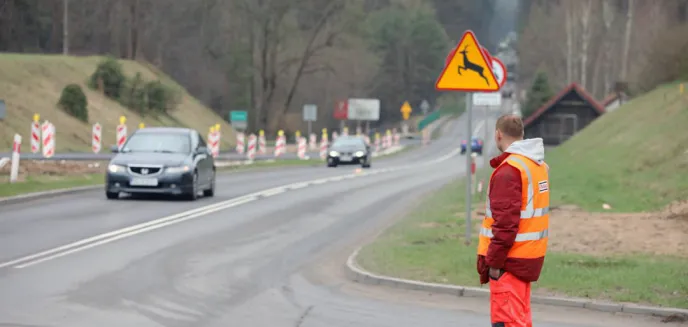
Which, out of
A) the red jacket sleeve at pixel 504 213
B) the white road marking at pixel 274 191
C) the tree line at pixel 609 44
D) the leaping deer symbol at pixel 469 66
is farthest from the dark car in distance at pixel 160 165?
the tree line at pixel 609 44

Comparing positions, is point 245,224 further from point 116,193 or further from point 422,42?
point 422,42

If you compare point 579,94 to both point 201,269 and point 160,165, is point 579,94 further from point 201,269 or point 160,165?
point 201,269

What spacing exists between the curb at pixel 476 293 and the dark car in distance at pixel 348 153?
3601 centimetres

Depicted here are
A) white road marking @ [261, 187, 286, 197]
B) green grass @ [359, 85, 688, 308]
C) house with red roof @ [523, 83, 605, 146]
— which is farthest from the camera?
house with red roof @ [523, 83, 605, 146]

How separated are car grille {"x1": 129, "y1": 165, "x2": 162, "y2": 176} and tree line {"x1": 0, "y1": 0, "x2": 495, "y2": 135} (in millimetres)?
47215

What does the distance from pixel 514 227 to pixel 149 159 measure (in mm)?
17686

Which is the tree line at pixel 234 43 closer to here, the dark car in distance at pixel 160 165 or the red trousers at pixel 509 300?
the dark car in distance at pixel 160 165

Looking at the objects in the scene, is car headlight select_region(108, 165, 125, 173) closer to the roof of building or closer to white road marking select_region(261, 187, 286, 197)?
white road marking select_region(261, 187, 286, 197)

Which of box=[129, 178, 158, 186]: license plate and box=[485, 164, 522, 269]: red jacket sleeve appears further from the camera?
box=[129, 178, 158, 186]: license plate

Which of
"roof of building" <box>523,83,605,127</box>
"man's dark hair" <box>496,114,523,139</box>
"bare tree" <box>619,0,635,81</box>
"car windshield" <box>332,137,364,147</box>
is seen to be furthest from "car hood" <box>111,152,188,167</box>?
"roof of building" <box>523,83,605,127</box>

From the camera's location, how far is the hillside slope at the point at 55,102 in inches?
2057

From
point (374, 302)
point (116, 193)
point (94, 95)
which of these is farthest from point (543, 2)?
point (374, 302)

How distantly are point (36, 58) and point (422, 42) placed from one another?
83.2 m

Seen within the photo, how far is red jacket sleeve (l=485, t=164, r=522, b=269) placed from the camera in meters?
7.10
